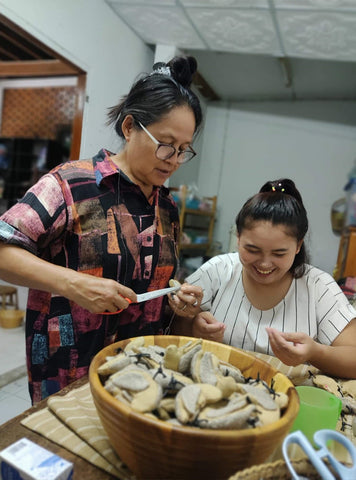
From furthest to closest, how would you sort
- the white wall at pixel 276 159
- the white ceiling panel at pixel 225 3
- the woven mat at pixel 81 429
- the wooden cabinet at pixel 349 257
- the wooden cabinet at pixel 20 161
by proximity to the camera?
the wooden cabinet at pixel 20 161
the white wall at pixel 276 159
the wooden cabinet at pixel 349 257
the white ceiling panel at pixel 225 3
the woven mat at pixel 81 429

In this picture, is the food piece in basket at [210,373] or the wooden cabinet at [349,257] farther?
the wooden cabinet at [349,257]

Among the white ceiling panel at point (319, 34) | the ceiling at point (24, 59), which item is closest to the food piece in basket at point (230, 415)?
the white ceiling panel at point (319, 34)

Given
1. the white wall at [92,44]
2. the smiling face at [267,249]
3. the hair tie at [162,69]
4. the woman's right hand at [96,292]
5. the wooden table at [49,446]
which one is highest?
the white wall at [92,44]

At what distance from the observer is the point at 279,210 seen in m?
1.15

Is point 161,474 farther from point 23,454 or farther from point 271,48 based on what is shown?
point 271,48

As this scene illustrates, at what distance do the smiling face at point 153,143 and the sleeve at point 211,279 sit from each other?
42 centimetres

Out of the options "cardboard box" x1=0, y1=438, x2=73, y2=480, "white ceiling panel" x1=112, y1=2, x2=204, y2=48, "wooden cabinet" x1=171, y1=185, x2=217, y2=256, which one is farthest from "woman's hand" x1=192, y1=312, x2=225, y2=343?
"wooden cabinet" x1=171, y1=185, x2=217, y2=256

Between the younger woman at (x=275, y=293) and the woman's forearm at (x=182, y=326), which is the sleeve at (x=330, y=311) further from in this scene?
the woman's forearm at (x=182, y=326)

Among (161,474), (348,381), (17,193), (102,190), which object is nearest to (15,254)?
(102,190)

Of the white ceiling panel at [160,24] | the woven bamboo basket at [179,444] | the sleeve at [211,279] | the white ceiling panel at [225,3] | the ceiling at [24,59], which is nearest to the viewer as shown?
the woven bamboo basket at [179,444]

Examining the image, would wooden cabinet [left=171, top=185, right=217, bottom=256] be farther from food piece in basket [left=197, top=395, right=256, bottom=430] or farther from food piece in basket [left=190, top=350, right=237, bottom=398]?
food piece in basket [left=197, top=395, right=256, bottom=430]

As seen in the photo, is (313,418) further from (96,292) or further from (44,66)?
(44,66)

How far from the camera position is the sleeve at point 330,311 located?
3.86 ft

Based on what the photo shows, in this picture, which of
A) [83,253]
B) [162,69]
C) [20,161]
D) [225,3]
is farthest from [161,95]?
[20,161]
